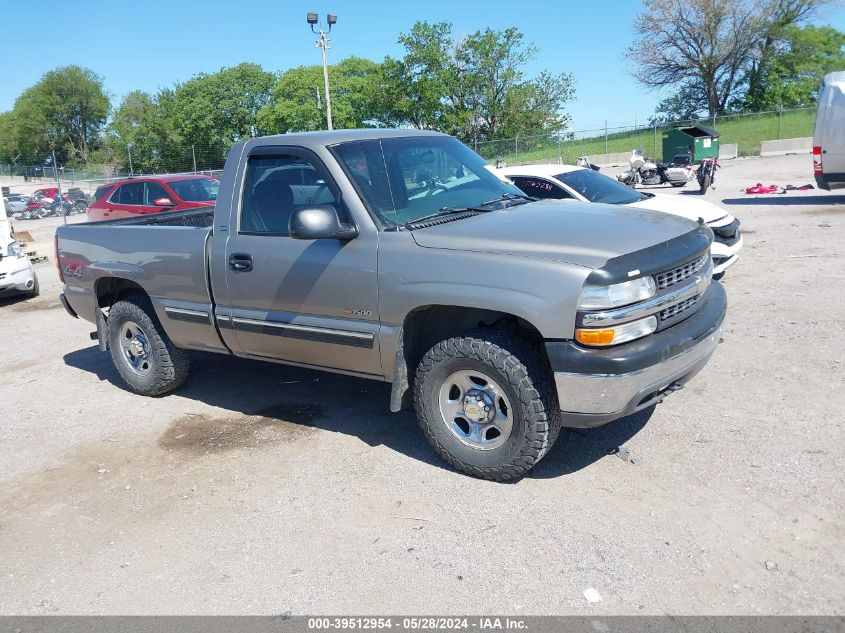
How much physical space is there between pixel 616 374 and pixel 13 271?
10419mm

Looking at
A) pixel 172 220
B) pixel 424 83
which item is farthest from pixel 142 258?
pixel 424 83

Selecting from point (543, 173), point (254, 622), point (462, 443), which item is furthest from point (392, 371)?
point (543, 173)

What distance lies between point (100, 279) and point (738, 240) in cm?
717

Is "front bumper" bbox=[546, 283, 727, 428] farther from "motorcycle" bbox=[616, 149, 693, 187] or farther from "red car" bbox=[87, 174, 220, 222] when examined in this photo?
"motorcycle" bbox=[616, 149, 693, 187]

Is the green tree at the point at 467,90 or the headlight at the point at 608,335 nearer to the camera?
the headlight at the point at 608,335

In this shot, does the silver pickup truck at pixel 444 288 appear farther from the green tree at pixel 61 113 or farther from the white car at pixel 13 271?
the green tree at pixel 61 113

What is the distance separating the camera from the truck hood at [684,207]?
343 inches

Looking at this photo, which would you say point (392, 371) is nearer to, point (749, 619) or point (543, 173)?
point (749, 619)

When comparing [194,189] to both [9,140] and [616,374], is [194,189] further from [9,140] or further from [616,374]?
[9,140]

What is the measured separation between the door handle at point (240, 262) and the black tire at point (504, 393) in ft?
4.89

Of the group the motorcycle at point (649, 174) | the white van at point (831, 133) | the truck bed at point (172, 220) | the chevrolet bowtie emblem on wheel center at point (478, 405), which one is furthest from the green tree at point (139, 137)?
the chevrolet bowtie emblem on wheel center at point (478, 405)

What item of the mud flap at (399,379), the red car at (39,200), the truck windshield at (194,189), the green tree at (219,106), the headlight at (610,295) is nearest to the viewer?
the headlight at (610,295)

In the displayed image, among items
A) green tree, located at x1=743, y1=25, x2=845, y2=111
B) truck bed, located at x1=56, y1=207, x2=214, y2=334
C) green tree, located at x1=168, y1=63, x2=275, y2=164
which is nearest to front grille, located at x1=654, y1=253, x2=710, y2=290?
truck bed, located at x1=56, y1=207, x2=214, y2=334

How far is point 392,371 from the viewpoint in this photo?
445 centimetres
